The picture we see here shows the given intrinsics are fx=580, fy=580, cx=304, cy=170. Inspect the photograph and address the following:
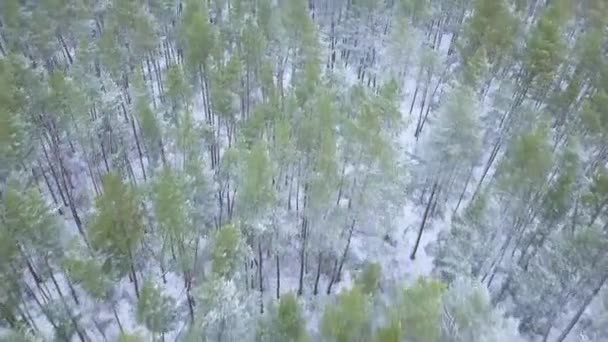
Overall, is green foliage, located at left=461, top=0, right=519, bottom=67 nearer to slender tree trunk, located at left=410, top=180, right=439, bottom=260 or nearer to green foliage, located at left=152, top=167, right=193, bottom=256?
slender tree trunk, located at left=410, top=180, right=439, bottom=260

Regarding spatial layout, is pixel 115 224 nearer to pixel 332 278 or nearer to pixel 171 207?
pixel 171 207

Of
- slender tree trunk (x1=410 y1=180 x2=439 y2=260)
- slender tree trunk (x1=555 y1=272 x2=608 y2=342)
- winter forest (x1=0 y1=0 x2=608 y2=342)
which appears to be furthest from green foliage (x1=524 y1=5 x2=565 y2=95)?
slender tree trunk (x1=555 y1=272 x2=608 y2=342)

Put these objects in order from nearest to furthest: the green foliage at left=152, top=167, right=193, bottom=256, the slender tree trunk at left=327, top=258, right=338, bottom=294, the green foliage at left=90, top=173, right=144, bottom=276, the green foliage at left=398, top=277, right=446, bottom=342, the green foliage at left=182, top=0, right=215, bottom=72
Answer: the green foliage at left=398, top=277, right=446, bottom=342 < the green foliage at left=90, top=173, right=144, bottom=276 < the green foliage at left=152, top=167, right=193, bottom=256 < the slender tree trunk at left=327, top=258, right=338, bottom=294 < the green foliage at left=182, top=0, right=215, bottom=72

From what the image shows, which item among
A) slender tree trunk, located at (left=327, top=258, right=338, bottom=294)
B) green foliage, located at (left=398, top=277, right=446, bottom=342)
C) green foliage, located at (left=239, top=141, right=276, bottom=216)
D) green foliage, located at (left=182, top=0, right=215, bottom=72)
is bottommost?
slender tree trunk, located at (left=327, top=258, right=338, bottom=294)

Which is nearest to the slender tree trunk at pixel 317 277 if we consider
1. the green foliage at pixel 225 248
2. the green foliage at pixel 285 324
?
the green foliage at pixel 285 324

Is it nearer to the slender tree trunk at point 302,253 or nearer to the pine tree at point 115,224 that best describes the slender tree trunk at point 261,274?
the slender tree trunk at point 302,253

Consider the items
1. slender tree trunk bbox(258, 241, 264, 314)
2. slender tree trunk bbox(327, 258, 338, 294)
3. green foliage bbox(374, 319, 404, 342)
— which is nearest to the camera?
green foliage bbox(374, 319, 404, 342)

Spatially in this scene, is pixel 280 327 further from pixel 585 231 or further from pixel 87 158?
pixel 87 158
